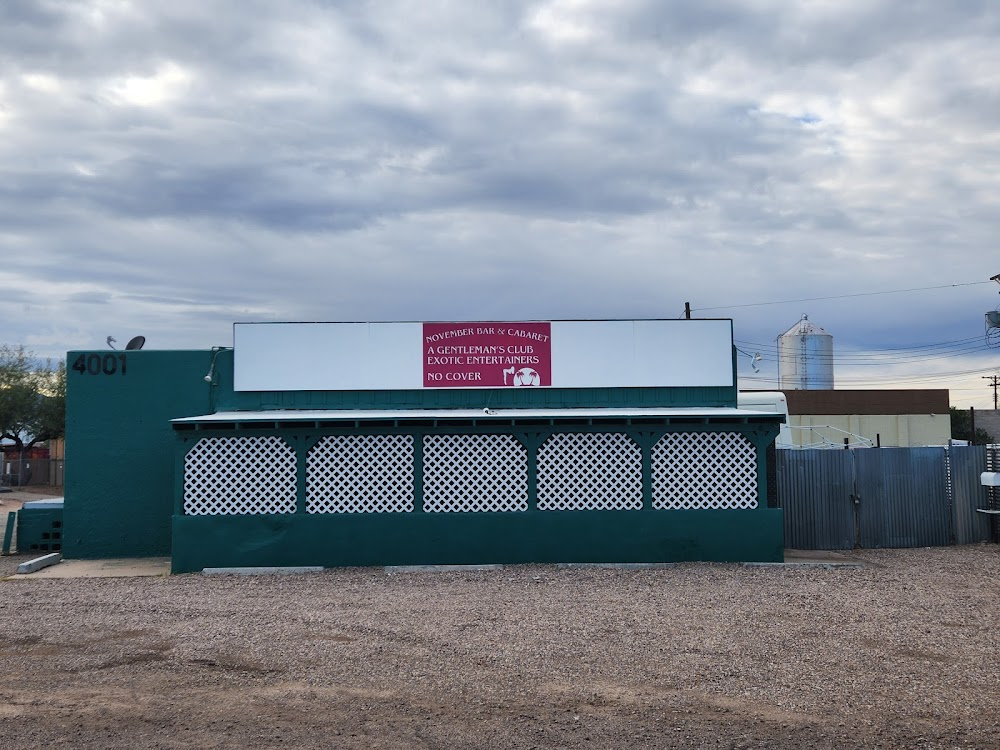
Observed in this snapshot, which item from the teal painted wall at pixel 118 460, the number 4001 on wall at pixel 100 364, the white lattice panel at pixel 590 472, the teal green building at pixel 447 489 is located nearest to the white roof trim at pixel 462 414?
the teal green building at pixel 447 489

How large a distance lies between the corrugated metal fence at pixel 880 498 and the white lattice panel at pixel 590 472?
3.32 meters

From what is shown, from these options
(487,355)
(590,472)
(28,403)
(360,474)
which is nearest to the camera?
(360,474)

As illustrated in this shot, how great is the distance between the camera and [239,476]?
14180mm

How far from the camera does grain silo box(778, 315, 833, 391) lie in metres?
47.0

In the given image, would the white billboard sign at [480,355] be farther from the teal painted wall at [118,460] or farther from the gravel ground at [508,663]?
the gravel ground at [508,663]

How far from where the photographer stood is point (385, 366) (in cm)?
1575

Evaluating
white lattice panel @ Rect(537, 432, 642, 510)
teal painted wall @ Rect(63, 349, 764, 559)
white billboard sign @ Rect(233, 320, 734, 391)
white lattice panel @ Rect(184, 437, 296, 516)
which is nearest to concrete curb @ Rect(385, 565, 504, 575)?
white lattice panel @ Rect(537, 432, 642, 510)

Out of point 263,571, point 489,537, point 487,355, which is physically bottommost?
point 263,571

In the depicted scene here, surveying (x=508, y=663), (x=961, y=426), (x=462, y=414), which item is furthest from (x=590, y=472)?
(x=961, y=426)

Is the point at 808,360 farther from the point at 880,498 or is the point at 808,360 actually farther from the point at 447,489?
Result: the point at 447,489

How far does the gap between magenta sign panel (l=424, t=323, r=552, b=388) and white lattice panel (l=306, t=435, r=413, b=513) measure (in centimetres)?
185

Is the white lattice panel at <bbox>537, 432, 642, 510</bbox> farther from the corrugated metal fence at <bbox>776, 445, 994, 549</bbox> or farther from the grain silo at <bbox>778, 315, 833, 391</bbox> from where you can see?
the grain silo at <bbox>778, 315, 833, 391</bbox>

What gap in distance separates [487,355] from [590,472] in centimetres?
295

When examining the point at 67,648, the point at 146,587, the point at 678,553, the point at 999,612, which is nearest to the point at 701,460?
the point at 678,553
